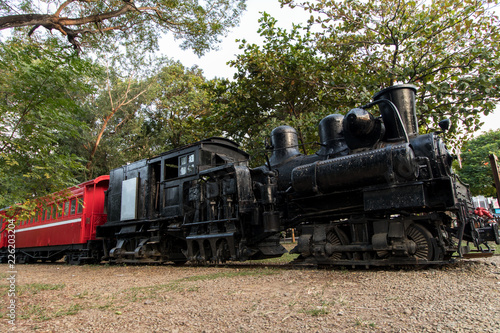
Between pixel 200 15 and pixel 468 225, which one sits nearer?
pixel 468 225

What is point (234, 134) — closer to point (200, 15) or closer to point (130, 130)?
point (200, 15)

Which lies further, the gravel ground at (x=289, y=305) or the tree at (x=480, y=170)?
the tree at (x=480, y=170)

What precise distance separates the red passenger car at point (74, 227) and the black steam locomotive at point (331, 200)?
9.50 feet

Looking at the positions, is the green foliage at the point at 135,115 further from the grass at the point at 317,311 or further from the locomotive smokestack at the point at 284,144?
the grass at the point at 317,311

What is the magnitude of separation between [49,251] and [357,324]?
50.5 feet

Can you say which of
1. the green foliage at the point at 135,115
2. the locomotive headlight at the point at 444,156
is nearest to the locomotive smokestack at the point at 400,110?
the locomotive headlight at the point at 444,156

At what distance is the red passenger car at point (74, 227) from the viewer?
41.0 ft

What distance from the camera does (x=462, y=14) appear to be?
343 inches

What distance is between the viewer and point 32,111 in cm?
582

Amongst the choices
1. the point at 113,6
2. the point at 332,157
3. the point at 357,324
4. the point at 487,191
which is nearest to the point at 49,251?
the point at 113,6

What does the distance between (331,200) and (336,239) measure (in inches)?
32.2

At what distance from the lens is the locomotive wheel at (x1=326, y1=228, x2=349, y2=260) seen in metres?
6.68

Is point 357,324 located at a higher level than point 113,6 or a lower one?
lower

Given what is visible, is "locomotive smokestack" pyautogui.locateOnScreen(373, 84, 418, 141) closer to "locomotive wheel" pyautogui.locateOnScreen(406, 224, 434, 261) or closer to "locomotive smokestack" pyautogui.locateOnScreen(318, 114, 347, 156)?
"locomotive smokestack" pyautogui.locateOnScreen(318, 114, 347, 156)
